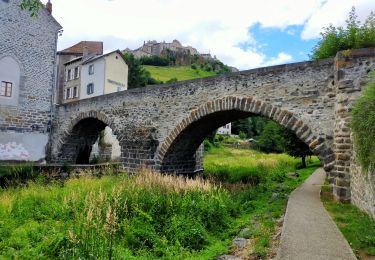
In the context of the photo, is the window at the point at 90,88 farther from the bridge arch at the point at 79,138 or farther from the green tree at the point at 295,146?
the green tree at the point at 295,146

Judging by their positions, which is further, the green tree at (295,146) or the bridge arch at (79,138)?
the green tree at (295,146)

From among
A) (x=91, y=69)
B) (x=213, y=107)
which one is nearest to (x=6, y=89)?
(x=213, y=107)

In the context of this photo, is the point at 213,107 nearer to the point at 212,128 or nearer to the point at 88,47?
the point at 212,128

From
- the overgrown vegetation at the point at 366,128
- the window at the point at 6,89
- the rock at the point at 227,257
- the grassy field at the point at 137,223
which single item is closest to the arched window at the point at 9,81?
the window at the point at 6,89

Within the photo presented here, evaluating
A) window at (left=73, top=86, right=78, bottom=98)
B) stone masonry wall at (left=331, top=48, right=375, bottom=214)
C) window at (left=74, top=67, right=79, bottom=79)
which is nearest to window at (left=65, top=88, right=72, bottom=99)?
window at (left=73, top=86, right=78, bottom=98)

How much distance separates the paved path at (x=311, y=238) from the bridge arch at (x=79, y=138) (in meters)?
13.0

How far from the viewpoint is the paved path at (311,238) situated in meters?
3.94

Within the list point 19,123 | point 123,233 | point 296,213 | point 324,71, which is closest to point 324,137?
point 324,71

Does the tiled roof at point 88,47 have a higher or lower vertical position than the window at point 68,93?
higher

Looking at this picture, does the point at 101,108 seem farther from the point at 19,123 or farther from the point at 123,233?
the point at 123,233

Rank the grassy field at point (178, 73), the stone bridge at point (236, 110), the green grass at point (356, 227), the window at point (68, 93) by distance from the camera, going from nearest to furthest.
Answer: the green grass at point (356, 227), the stone bridge at point (236, 110), the window at point (68, 93), the grassy field at point (178, 73)

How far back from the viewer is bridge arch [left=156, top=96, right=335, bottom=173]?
8.88 m

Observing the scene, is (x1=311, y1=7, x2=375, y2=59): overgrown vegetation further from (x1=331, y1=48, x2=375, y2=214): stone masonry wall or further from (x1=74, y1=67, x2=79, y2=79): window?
(x1=74, y1=67, x2=79, y2=79): window

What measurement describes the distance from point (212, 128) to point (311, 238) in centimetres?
910
